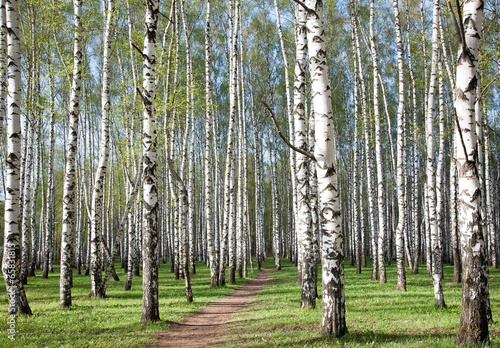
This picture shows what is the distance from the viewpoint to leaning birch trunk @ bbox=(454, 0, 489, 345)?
4.50 meters

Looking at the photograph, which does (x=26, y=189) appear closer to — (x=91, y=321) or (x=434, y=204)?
(x=91, y=321)

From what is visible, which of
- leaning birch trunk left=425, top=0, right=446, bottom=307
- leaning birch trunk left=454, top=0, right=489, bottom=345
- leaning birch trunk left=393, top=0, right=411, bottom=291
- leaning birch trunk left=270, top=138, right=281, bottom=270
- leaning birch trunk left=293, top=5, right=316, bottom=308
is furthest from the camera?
leaning birch trunk left=270, top=138, right=281, bottom=270

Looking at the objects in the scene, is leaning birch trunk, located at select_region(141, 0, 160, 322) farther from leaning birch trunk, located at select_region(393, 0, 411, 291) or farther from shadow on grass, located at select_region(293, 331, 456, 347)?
leaning birch trunk, located at select_region(393, 0, 411, 291)

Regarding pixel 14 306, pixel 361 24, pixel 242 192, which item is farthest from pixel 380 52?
pixel 14 306

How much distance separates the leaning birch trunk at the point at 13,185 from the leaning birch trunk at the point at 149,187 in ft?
8.76

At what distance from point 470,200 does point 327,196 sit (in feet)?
6.05

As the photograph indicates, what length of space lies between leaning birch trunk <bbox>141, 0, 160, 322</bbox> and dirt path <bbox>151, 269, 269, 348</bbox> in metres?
0.76

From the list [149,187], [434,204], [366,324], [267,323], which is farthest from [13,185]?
[434,204]

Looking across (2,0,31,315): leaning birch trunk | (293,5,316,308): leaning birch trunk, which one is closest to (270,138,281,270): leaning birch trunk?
(293,5,316,308): leaning birch trunk

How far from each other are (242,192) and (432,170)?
12.7m

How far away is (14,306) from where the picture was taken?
24.8ft

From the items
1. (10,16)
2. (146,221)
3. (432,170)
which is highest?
(10,16)

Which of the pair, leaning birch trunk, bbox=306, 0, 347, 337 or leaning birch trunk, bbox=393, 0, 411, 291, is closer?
leaning birch trunk, bbox=306, 0, 347, 337

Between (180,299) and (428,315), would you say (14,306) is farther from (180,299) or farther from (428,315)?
(428,315)
